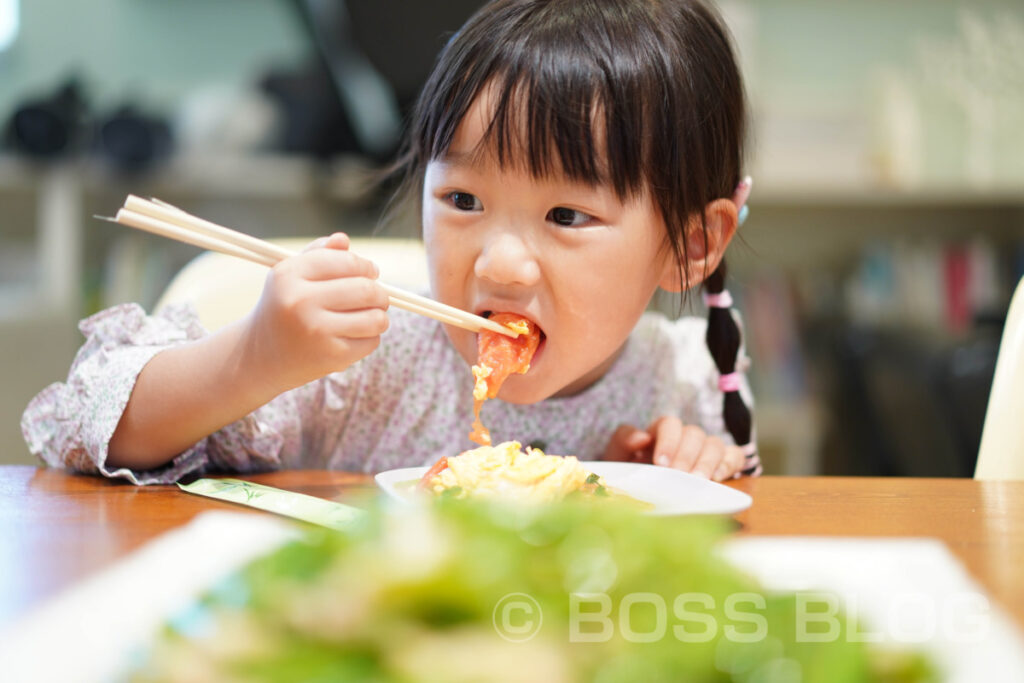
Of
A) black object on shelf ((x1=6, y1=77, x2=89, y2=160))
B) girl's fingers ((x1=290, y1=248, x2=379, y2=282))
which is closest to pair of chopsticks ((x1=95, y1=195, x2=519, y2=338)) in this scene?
girl's fingers ((x1=290, y1=248, x2=379, y2=282))

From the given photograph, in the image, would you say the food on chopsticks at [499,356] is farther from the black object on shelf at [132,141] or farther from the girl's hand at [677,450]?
the black object on shelf at [132,141]

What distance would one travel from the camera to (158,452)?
0.85m

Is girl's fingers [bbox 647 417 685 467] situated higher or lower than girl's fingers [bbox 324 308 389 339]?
lower

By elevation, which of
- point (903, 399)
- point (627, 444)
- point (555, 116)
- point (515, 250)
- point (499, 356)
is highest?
point (555, 116)

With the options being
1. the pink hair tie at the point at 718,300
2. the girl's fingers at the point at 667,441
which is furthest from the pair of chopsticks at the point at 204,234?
the pink hair tie at the point at 718,300

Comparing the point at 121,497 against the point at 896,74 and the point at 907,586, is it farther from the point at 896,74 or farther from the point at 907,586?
the point at 896,74

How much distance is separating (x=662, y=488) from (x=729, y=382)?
0.40 meters

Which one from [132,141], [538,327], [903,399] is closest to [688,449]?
[538,327]

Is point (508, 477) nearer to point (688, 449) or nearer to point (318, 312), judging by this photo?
point (318, 312)

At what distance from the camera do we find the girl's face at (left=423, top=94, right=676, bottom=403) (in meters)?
0.87

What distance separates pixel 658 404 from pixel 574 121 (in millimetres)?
463

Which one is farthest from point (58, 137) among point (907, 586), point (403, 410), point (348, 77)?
point (907, 586)

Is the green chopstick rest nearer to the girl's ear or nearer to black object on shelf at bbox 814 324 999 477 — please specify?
the girl's ear

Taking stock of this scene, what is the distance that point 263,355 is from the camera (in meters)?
0.81
